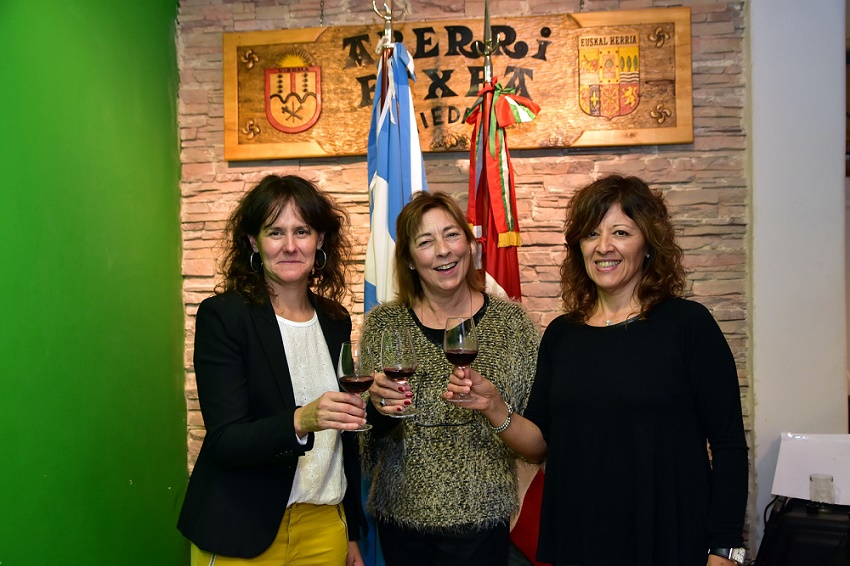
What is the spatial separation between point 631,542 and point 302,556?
83 centimetres

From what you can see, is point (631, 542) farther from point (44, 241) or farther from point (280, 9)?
point (280, 9)

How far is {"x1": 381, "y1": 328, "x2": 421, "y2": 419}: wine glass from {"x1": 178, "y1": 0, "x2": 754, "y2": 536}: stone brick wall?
5.45ft

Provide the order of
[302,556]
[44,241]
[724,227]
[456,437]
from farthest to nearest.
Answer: [724,227], [44,241], [456,437], [302,556]

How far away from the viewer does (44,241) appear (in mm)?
2260

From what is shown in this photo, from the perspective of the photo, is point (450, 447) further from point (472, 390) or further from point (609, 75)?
point (609, 75)

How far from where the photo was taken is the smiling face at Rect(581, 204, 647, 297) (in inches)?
72.0

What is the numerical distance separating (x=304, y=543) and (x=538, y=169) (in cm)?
219

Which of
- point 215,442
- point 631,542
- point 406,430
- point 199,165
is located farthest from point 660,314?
point 199,165

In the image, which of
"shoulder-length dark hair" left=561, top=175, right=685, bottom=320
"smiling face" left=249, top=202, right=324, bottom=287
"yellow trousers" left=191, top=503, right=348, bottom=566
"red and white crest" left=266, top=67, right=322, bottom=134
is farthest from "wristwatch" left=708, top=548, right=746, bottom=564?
"red and white crest" left=266, top=67, right=322, bottom=134

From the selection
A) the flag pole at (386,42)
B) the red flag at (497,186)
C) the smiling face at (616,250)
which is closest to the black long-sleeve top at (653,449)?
the smiling face at (616,250)

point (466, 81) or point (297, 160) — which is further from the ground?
point (466, 81)

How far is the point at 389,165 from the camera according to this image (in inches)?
119

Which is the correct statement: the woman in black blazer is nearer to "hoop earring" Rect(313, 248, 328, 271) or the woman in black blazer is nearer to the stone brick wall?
"hoop earring" Rect(313, 248, 328, 271)

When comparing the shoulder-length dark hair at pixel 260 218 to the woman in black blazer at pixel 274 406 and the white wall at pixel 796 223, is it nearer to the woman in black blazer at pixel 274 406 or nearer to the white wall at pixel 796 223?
the woman in black blazer at pixel 274 406
